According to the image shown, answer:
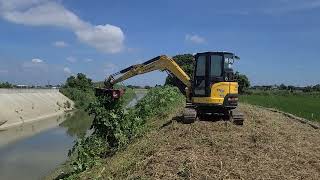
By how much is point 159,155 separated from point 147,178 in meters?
1.83

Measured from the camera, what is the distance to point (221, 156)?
517 inches

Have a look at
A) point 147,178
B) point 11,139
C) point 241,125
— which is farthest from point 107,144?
point 11,139

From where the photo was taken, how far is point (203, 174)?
11.3 metres

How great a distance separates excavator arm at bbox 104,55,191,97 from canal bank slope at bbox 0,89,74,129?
26.3 m

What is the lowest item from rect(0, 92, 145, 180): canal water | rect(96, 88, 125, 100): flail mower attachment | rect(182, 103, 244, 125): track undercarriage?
rect(0, 92, 145, 180): canal water

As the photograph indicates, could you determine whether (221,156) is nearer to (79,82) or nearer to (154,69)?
(154,69)

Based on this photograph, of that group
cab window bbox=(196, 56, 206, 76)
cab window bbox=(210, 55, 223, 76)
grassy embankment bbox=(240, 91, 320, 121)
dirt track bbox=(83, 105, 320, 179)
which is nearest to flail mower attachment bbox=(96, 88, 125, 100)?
cab window bbox=(196, 56, 206, 76)

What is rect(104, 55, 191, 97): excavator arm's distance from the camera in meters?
22.5

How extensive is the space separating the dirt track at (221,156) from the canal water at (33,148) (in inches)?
294

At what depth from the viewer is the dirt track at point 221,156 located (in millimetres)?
11656

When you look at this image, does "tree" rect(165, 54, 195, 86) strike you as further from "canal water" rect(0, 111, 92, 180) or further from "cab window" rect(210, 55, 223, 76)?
"canal water" rect(0, 111, 92, 180)

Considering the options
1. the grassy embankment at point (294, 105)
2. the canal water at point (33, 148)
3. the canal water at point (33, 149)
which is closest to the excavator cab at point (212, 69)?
the canal water at point (33, 148)

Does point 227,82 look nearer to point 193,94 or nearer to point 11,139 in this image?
point 193,94

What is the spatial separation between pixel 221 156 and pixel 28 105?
57.1 meters
